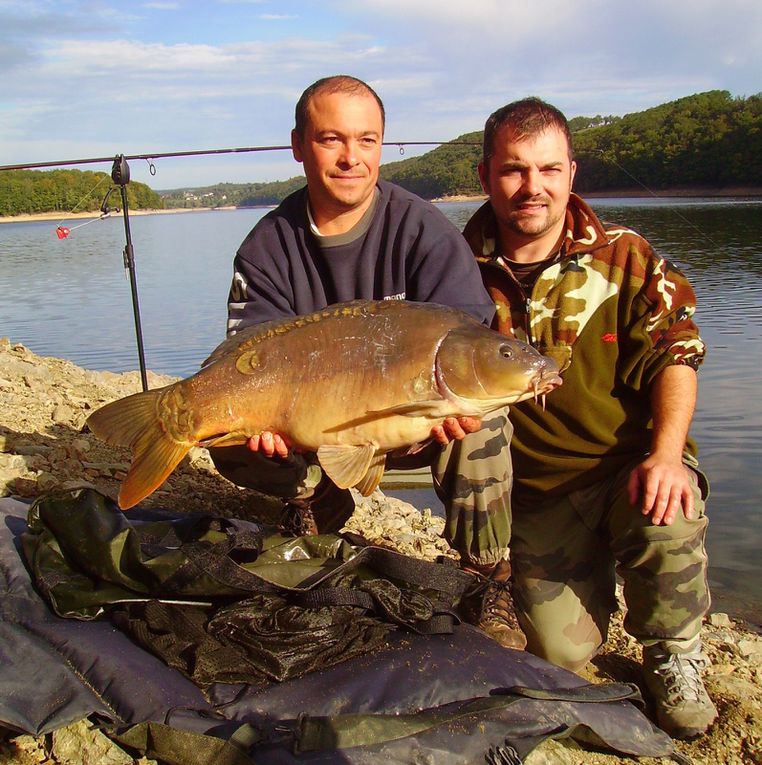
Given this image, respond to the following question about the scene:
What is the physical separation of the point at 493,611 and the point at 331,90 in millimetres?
1916

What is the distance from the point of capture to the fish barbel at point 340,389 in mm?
2350

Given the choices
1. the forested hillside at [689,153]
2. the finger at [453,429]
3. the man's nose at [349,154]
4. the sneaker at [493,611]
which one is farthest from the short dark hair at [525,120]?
the forested hillside at [689,153]

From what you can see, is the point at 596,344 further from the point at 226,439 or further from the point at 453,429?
the point at 226,439

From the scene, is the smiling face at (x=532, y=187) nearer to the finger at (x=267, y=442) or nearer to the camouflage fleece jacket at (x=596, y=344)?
the camouflage fleece jacket at (x=596, y=344)

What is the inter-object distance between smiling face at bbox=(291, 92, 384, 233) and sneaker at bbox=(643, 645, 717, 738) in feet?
5.95

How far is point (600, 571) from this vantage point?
2.93 meters

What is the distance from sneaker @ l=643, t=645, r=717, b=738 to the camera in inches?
91.3

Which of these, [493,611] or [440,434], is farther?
[493,611]

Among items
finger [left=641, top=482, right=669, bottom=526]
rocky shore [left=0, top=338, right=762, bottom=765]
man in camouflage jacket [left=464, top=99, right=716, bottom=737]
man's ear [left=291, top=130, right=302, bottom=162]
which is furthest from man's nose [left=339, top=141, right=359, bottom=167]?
rocky shore [left=0, top=338, right=762, bottom=765]

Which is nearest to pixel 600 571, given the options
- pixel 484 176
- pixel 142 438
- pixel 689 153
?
pixel 484 176

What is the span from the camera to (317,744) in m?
1.79

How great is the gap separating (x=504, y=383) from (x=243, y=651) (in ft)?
3.40

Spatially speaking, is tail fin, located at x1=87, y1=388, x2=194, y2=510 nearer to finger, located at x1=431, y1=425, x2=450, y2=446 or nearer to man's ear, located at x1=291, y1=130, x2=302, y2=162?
finger, located at x1=431, y1=425, x2=450, y2=446

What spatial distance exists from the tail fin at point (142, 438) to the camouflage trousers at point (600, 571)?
1.30 meters
